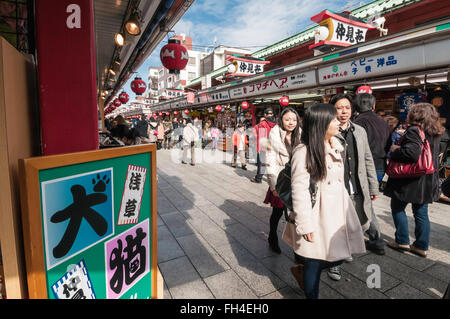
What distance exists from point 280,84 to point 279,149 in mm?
6215

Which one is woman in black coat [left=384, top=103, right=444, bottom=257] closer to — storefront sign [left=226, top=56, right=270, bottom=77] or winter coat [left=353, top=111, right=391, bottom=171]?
winter coat [left=353, top=111, right=391, bottom=171]

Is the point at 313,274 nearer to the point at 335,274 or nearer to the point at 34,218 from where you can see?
the point at 335,274

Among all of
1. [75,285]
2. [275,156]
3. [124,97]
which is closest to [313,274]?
[275,156]

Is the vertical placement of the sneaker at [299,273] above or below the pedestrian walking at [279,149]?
below

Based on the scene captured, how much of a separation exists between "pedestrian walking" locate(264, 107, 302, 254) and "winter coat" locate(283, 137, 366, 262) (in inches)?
40.0

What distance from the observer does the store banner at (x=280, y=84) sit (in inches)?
291

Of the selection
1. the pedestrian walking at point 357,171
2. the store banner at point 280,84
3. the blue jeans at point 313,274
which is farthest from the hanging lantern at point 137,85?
the blue jeans at point 313,274

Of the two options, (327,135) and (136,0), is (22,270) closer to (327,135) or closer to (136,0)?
(327,135)

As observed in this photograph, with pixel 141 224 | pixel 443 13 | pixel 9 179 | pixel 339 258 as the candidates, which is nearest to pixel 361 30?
pixel 443 13

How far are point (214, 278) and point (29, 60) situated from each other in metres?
2.65

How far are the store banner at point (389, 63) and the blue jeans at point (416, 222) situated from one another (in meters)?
3.43

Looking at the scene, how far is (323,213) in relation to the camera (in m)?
1.96

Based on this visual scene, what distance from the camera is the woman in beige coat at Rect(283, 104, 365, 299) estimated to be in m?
1.91

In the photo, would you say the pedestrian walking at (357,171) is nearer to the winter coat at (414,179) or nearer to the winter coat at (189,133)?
the winter coat at (414,179)
